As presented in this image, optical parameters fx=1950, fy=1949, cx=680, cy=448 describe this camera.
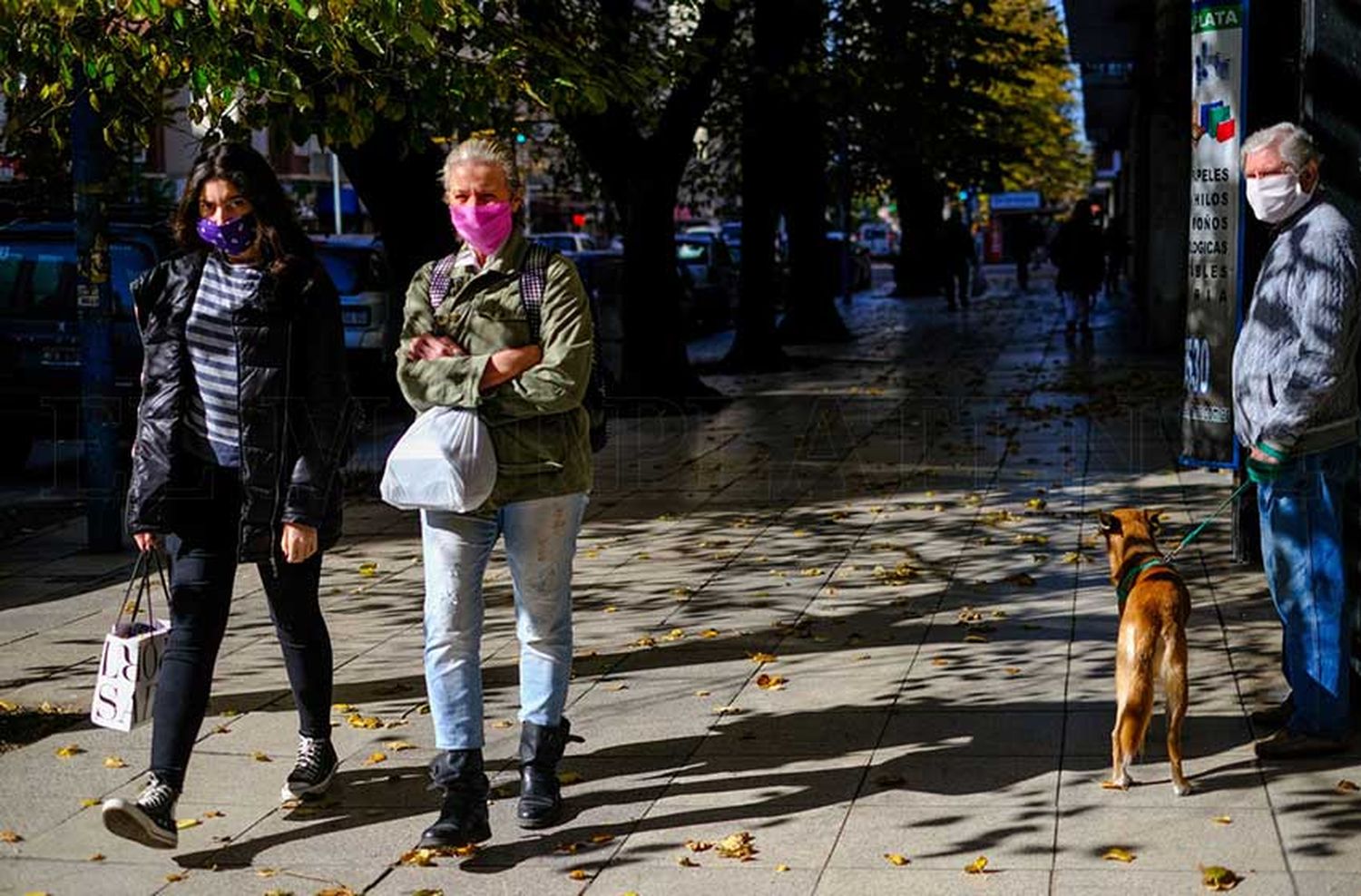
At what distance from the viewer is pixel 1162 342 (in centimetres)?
2509

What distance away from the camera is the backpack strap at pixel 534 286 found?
549 centimetres

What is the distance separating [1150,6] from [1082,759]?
74.7 feet

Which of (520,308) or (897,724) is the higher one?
(520,308)

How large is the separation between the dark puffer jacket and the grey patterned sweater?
109 inches

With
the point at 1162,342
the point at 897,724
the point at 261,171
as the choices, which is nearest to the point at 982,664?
the point at 897,724

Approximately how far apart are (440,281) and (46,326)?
37.1 feet

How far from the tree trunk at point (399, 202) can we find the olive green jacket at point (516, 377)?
8.44m

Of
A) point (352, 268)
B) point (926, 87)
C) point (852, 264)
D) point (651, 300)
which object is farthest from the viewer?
point (852, 264)

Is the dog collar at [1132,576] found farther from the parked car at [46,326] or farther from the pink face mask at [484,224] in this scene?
the parked car at [46,326]

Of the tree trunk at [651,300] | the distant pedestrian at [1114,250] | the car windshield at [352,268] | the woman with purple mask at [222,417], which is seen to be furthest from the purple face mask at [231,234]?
the distant pedestrian at [1114,250]

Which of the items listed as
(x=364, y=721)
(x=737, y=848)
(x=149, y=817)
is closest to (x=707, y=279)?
(x=364, y=721)

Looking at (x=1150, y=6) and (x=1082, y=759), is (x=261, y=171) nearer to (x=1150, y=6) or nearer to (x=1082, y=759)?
(x=1082, y=759)

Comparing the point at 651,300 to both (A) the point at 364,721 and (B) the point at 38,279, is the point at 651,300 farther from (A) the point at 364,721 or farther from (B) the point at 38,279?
(A) the point at 364,721

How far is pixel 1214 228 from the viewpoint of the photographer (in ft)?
33.1
